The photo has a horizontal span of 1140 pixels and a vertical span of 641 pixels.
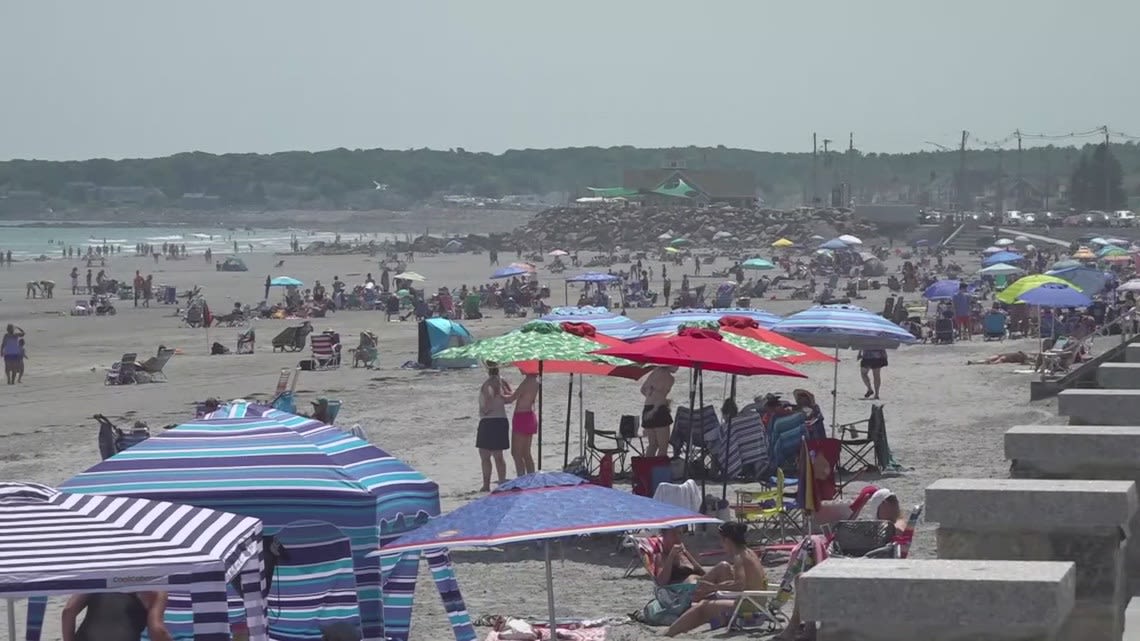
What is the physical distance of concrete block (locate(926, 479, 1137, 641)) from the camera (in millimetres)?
4785

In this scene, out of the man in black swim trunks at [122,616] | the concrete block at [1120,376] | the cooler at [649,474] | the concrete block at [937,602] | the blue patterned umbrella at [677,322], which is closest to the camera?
the concrete block at [937,602]

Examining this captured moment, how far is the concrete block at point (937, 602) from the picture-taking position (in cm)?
374

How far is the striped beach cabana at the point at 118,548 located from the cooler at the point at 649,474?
228 inches

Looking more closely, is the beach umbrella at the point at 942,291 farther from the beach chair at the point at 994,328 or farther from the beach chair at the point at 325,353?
the beach chair at the point at 325,353

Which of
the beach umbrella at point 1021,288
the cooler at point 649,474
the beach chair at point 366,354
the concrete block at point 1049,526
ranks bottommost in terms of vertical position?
the beach chair at point 366,354

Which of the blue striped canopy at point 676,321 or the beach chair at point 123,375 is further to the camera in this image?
the beach chair at point 123,375

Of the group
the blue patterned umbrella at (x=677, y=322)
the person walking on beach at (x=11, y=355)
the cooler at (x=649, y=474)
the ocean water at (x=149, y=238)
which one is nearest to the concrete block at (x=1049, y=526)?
the cooler at (x=649, y=474)

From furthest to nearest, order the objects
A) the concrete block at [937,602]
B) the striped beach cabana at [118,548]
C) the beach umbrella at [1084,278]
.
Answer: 1. the beach umbrella at [1084,278]
2. the striped beach cabana at [118,548]
3. the concrete block at [937,602]

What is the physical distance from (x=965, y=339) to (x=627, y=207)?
232 ft

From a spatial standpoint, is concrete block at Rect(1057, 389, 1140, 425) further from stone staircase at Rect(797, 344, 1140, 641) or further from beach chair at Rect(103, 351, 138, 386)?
beach chair at Rect(103, 351, 138, 386)

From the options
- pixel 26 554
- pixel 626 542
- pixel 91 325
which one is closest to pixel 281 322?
pixel 91 325

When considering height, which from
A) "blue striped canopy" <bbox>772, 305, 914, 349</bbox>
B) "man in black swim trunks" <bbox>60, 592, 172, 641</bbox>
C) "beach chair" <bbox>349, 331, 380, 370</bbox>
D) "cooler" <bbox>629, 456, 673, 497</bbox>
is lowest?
"beach chair" <bbox>349, 331, 380, 370</bbox>

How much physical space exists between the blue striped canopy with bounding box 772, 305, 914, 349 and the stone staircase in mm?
7633

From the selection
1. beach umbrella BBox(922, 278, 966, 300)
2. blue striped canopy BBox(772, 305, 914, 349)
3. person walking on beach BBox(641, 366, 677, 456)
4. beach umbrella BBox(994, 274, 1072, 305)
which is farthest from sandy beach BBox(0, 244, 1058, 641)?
beach umbrella BBox(922, 278, 966, 300)
